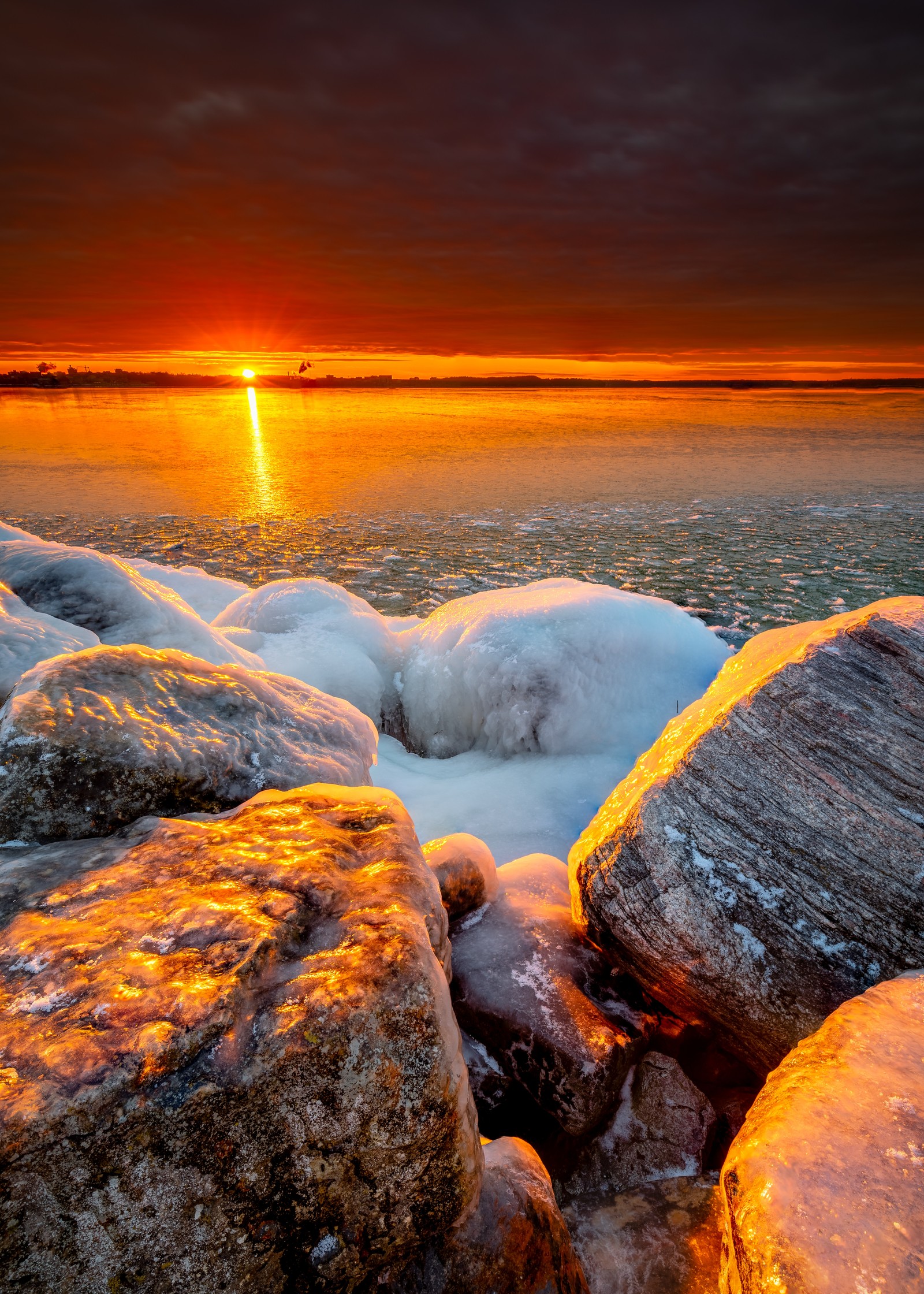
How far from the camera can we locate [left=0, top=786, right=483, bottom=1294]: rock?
5.11 ft

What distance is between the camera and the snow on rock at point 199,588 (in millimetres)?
9648

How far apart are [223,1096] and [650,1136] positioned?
88.5 inches

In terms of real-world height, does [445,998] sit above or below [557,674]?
above

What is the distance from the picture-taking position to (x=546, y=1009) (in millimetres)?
3184

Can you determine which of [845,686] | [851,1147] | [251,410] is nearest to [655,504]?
[845,686]

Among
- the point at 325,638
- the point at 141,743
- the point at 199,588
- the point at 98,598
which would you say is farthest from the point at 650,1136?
the point at 199,588

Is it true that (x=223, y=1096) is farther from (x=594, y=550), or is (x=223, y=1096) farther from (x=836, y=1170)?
(x=594, y=550)

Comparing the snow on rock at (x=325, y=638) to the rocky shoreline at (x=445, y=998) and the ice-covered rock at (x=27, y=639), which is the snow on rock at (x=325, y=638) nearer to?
the ice-covered rock at (x=27, y=639)

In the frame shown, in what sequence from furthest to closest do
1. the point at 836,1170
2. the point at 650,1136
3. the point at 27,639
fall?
the point at 27,639, the point at 650,1136, the point at 836,1170

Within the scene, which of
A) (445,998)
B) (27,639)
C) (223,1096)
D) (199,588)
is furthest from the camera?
(199,588)

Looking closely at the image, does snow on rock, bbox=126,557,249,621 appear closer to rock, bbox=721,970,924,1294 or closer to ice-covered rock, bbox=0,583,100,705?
ice-covered rock, bbox=0,583,100,705

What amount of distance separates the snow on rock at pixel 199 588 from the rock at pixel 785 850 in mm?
7658

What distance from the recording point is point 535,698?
6832 mm

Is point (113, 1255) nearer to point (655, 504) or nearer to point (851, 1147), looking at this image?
point (851, 1147)
